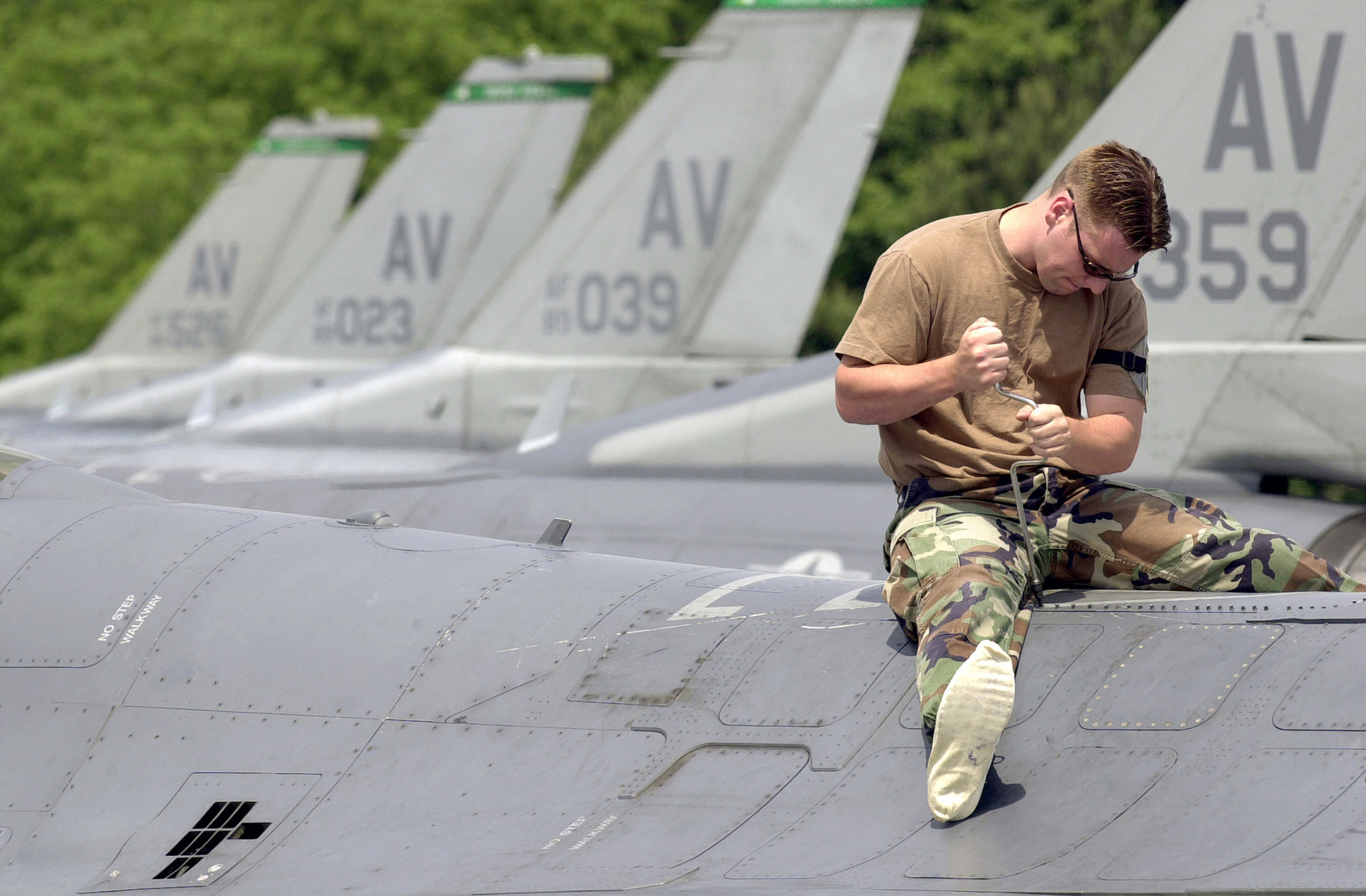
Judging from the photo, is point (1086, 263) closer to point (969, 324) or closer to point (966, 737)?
point (969, 324)

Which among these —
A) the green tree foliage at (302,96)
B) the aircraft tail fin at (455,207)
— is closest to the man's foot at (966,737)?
the aircraft tail fin at (455,207)

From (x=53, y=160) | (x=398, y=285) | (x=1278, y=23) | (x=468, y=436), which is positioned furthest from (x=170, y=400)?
(x=53, y=160)

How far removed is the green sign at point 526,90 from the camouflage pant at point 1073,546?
582 inches

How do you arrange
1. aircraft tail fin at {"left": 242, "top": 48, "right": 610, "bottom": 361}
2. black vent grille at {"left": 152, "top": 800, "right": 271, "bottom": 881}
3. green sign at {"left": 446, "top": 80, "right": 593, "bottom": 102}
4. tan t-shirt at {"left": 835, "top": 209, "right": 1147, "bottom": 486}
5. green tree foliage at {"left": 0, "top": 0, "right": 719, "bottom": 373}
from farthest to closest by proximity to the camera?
1. green tree foliage at {"left": 0, "top": 0, "right": 719, "bottom": 373}
2. aircraft tail fin at {"left": 242, "top": 48, "right": 610, "bottom": 361}
3. green sign at {"left": 446, "top": 80, "right": 593, "bottom": 102}
4. black vent grille at {"left": 152, "top": 800, "right": 271, "bottom": 881}
5. tan t-shirt at {"left": 835, "top": 209, "right": 1147, "bottom": 486}

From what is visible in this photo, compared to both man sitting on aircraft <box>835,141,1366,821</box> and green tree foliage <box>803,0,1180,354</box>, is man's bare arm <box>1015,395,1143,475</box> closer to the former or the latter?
man sitting on aircraft <box>835,141,1366,821</box>

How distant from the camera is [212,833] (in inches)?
166

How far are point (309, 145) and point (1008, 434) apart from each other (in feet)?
75.5

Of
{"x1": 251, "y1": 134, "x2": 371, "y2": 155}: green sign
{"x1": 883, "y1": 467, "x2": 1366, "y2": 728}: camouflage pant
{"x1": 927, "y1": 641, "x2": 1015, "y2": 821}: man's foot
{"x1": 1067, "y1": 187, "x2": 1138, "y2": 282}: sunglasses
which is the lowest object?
{"x1": 251, "y1": 134, "x2": 371, "y2": 155}: green sign

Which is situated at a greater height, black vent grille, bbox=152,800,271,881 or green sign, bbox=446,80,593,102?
green sign, bbox=446,80,593,102

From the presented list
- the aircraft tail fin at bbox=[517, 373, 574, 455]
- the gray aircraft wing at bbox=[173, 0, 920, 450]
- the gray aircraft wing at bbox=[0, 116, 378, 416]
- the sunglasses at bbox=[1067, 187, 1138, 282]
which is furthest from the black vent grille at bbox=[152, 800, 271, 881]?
the gray aircraft wing at bbox=[0, 116, 378, 416]

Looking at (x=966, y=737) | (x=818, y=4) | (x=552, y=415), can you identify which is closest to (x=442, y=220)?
(x=818, y=4)

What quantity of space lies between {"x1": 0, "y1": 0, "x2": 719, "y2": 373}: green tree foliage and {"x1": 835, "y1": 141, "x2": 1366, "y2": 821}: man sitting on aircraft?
30.6 m

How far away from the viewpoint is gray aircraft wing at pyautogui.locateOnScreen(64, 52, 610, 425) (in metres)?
18.2

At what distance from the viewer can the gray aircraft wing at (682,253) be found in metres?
12.5
